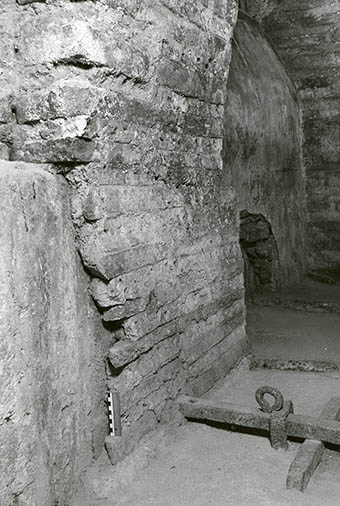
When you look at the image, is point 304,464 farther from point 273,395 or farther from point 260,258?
point 260,258

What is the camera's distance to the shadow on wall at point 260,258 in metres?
5.79

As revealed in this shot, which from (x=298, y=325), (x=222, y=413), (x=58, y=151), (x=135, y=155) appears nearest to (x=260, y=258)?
(x=298, y=325)

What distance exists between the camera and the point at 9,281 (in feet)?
6.35

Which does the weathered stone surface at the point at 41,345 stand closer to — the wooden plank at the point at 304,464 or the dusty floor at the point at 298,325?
the wooden plank at the point at 304,464

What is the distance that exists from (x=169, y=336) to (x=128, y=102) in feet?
3.60

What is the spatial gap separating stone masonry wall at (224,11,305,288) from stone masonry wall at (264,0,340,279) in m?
0.15

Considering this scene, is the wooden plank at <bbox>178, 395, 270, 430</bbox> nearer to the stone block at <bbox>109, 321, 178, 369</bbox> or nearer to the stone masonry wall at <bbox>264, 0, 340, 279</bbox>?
the stone block at <bbox>109, 321, 178, 369</bbox>

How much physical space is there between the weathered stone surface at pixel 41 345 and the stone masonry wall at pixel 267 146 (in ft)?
9.19

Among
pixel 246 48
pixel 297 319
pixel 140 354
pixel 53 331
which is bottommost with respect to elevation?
pixel 297 319

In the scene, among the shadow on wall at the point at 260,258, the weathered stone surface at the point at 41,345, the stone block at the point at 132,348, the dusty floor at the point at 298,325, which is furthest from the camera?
the shadow on wall at the point at 260,258

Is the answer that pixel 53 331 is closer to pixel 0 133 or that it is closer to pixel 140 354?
pixel 140 354

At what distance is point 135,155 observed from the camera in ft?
8.45

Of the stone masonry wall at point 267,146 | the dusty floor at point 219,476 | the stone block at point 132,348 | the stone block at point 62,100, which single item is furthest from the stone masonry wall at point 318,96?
the stone block at point 62,100

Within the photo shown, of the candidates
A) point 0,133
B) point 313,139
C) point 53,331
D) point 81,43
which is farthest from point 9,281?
point 313,139
